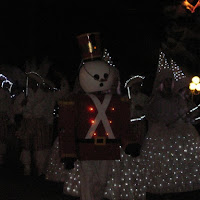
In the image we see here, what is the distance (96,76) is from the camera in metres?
6.07

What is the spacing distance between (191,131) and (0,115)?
4308mm

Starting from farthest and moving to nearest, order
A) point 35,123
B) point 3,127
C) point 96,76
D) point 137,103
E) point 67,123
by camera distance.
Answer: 1. point 3,127
2. point 137,103
3. point 35,123
4. point 96,76
5. point 67,123

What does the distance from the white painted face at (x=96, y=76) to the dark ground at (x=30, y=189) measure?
2.32 m

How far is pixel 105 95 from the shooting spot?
20.1ft

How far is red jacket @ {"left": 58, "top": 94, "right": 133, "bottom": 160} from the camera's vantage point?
596 cm

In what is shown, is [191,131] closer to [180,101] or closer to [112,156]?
[180,101]

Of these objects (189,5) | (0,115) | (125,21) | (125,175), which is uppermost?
(125,21)

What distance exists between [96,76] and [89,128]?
0.57 m

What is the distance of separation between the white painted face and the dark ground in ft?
7.62

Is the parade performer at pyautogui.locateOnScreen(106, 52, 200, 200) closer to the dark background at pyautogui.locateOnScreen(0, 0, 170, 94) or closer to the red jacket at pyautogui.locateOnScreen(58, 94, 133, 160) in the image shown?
the red jacket at pyautogui.locateOnScreen(58, 94, 133, 160)

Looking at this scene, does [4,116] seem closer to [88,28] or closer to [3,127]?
[3,127]

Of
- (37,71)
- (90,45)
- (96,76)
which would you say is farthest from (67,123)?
(37,71)

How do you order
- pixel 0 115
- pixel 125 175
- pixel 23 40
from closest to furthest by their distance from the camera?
pixel 125 175, pixel 0 115, pixel 23 40

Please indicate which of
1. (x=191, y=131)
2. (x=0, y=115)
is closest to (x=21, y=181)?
(x=0, y=115)
